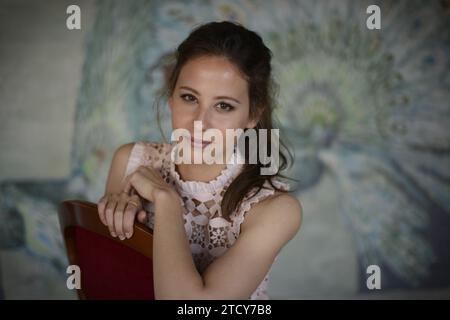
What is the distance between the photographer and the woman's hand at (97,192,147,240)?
92 cm

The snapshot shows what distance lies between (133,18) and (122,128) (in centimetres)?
60

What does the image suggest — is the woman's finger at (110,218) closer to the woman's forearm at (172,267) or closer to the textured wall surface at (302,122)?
the woman's forearm at (172,267)

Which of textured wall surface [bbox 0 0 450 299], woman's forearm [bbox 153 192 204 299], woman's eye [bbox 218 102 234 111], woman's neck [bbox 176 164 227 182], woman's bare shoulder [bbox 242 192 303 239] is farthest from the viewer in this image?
textured wall surface [bbox 0 0 450 299]

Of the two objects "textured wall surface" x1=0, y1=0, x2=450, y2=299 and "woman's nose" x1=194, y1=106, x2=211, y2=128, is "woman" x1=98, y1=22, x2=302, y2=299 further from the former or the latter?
"textured wall surface" x1=0, y1=0, x2=450, y2=299

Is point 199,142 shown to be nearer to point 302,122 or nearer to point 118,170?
point 118,170

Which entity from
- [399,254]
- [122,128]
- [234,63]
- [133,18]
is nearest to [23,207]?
[122,128]

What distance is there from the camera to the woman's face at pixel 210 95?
119cm

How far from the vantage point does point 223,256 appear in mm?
1010

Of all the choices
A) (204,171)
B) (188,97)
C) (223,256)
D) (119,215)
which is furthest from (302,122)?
(119,215)

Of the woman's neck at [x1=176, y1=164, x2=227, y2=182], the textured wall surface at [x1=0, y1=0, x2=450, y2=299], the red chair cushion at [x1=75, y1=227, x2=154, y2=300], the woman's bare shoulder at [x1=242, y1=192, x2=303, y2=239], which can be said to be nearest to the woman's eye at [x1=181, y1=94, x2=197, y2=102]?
the woman's neck at [x1=176, y1=164, x2=227, y2=182]

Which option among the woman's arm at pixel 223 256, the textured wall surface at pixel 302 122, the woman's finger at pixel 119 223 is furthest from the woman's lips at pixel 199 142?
the textured wall surface at pixel 302 122

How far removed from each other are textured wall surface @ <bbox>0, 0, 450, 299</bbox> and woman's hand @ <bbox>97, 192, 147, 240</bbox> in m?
1.63

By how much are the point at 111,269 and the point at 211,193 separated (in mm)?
411

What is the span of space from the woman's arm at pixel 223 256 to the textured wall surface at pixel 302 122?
1.60 meters
